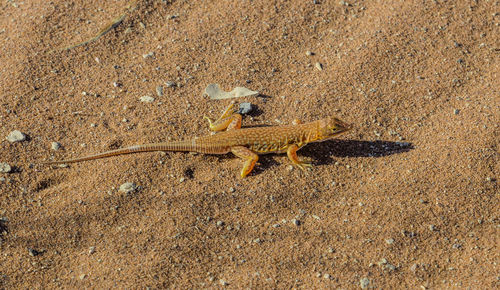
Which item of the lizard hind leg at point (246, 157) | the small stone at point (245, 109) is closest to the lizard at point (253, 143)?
the lizard hind leg at point (246, 157)

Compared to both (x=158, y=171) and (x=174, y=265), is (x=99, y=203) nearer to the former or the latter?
(x=158, y=171)

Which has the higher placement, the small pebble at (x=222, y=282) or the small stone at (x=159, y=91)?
the small stone at (x=159, y=91)

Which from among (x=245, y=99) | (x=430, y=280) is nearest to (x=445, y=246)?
(x=430, y=280)

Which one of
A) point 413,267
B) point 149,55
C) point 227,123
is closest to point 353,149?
point 227,123

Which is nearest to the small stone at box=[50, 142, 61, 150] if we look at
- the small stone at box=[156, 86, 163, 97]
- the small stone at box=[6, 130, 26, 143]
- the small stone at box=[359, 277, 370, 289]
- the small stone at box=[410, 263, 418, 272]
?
the small stone at box=[6, 130, 26, 143]

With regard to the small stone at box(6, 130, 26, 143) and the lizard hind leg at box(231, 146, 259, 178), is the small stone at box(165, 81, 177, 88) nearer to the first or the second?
the lizard hind leg at box(231, 146, 259, 178)

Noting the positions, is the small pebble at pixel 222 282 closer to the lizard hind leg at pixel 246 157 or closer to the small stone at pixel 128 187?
the lizard hind leg at pixel 246 157

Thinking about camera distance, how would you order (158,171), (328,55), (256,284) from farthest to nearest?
(328,55), (158,171), (256,284)
